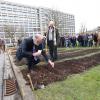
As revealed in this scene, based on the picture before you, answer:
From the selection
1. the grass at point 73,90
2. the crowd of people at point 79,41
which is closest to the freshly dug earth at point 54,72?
the grass at point 73,90

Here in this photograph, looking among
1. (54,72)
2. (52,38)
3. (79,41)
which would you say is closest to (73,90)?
(54,72)

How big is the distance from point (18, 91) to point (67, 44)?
2141cm

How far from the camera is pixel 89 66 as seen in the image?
32.3ft

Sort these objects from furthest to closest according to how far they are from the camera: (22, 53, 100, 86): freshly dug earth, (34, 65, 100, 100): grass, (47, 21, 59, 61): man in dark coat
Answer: (47, 21, 59, 61): man in dark coat → (22, 53, 100, 86): freshly dug earth → (34, 65, 100, 100): grass

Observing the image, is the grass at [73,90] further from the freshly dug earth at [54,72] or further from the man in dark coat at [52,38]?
the man in dark coat at [52,38]

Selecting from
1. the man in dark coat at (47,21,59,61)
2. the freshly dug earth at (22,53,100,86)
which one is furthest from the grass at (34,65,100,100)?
the man in dark coat at (47,21,59,61)

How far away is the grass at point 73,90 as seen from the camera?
18.2 feet

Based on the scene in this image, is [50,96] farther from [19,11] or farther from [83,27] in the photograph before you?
[19,11]

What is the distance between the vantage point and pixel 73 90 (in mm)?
6094

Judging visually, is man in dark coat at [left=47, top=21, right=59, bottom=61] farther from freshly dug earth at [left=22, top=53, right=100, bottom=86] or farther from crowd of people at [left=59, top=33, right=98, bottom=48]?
crowd of people at [left=59, top=33, right=98, bottom=48]

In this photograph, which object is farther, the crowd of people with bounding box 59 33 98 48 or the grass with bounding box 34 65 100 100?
the crowd of people with bounding box 59 33 98 48

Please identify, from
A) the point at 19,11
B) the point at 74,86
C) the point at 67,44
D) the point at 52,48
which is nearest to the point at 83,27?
the point at 19,11

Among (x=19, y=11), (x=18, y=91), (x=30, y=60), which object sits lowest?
(x=18, y=91)

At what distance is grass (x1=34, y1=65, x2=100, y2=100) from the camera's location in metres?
5.55
